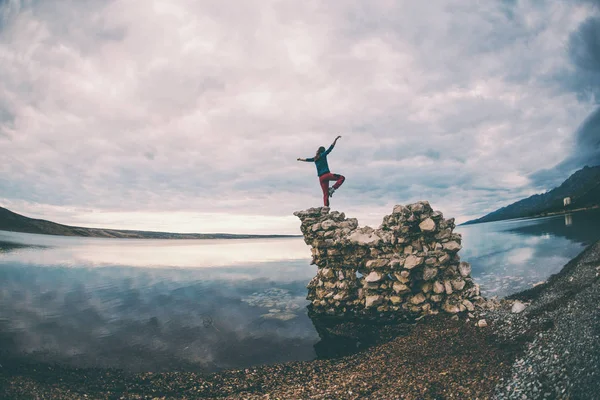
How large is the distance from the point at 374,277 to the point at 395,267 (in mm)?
2376

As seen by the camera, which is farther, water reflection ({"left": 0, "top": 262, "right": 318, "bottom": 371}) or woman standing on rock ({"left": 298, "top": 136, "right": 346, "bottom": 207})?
woman standing on rock ({"left": 298, "top": 136, "right": 346, "bottom": 207})

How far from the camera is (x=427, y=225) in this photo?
970 inches

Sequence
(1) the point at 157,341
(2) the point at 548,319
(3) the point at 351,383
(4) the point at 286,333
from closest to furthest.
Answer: (3) the point at 351,383 < (2) the point at 548,319 < (1) the point at 157,341 < (4) the point at 286,333

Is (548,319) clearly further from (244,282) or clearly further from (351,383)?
(244,282)

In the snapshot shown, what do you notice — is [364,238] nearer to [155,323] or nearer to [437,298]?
[437,298]

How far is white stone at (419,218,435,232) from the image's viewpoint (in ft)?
80.2

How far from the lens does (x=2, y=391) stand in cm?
1284

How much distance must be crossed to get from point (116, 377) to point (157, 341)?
5.71m

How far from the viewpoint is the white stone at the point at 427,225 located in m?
24.4

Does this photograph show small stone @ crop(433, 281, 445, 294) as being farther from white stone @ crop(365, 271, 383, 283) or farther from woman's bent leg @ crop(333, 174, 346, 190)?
woman's bent leg @ crop(333, 174, 346, 190)

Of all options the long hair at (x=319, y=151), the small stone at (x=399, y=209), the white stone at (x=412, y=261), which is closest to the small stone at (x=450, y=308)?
the white stone at (x=412, y=261)

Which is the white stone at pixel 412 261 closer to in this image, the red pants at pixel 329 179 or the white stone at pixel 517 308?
the white stone at pixel 517 308

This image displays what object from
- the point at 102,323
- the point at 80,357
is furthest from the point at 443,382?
the point at 102,323

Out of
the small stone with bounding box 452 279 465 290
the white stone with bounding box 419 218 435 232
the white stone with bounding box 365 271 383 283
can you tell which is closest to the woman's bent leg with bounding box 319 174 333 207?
the white stone with bounding box 365 271 383 283
